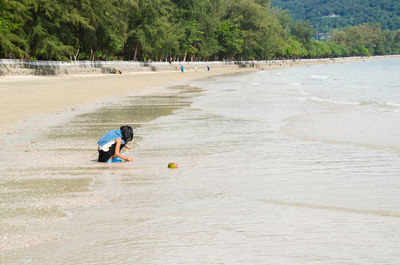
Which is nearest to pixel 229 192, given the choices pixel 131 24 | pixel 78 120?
pixel 78 120

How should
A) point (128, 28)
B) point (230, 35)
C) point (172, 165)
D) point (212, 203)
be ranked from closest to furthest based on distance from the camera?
point (212, 203) < point (172, 165) < point (128, 28) < point (230, 35)

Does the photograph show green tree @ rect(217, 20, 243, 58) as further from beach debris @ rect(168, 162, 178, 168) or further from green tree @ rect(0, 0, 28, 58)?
beach debris @ rect(168, 162, 178, 168)

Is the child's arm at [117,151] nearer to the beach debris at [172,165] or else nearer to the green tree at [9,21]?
the beach debris at [172,165]

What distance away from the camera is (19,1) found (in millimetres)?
45438

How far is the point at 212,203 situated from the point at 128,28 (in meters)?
68.8

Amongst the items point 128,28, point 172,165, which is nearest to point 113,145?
point 172,165

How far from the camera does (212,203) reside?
20.5 feet

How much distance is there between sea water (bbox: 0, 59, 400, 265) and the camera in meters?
4.61

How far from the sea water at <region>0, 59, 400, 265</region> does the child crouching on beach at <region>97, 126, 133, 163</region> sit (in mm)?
235

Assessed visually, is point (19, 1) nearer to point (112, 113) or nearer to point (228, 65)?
point (112, 113)

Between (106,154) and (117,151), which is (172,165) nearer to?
(117,151)

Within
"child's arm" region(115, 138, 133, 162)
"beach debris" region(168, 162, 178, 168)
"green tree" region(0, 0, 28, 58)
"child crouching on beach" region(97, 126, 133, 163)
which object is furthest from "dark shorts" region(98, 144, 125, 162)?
"green tree" region(0, 0, 28, 58)

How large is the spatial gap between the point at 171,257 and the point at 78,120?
1176cm

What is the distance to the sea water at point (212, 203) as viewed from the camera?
4613 mm
